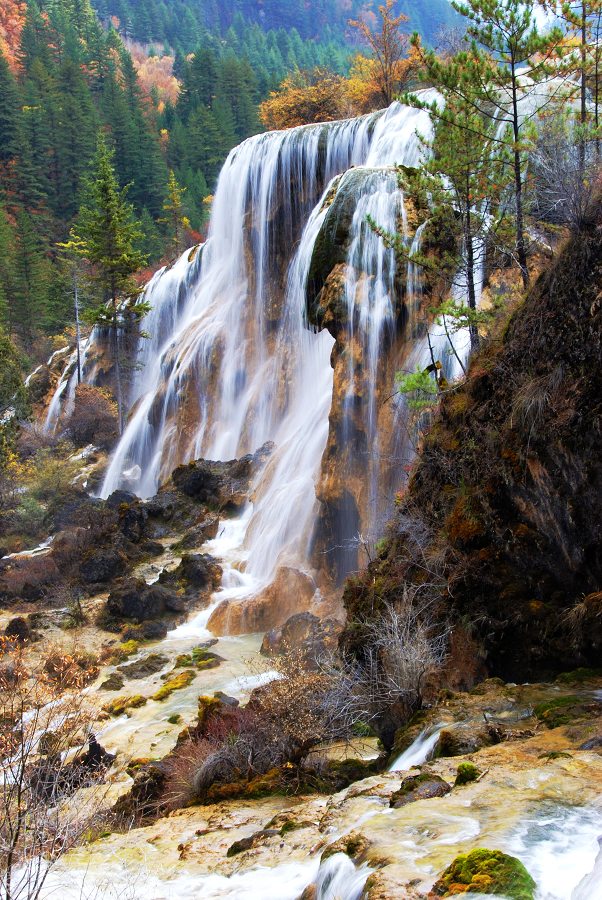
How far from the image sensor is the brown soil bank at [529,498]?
7578 mm

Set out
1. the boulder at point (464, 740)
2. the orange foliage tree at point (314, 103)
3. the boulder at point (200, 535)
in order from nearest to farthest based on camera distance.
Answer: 1. the boulder at point (464, 740)
2. the boulder at point (200, 535)
3. the orange foliage tree at point (314, 103)

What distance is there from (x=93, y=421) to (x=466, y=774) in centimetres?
3218

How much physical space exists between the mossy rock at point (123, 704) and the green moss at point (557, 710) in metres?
9.23

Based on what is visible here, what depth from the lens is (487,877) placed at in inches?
158

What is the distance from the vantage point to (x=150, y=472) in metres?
30.9

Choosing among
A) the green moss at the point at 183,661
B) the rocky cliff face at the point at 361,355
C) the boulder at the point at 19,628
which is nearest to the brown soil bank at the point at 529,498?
the rocky cliff face at the point at 361,355

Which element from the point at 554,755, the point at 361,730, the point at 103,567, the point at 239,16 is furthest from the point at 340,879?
the point at 239,16

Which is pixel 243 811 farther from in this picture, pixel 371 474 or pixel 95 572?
pixel 95 572

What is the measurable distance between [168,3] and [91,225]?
132m

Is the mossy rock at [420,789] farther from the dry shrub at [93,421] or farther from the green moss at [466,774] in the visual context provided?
the dry shrub at [93,421]

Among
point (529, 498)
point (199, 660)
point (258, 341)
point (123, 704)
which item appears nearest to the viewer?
point (529, 498)

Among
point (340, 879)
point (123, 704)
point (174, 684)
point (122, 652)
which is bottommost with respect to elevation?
point (123, 704)

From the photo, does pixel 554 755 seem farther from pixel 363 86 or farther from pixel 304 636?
pixel 363 86

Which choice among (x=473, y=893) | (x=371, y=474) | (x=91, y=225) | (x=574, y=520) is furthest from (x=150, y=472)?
(x=473, y=893)
